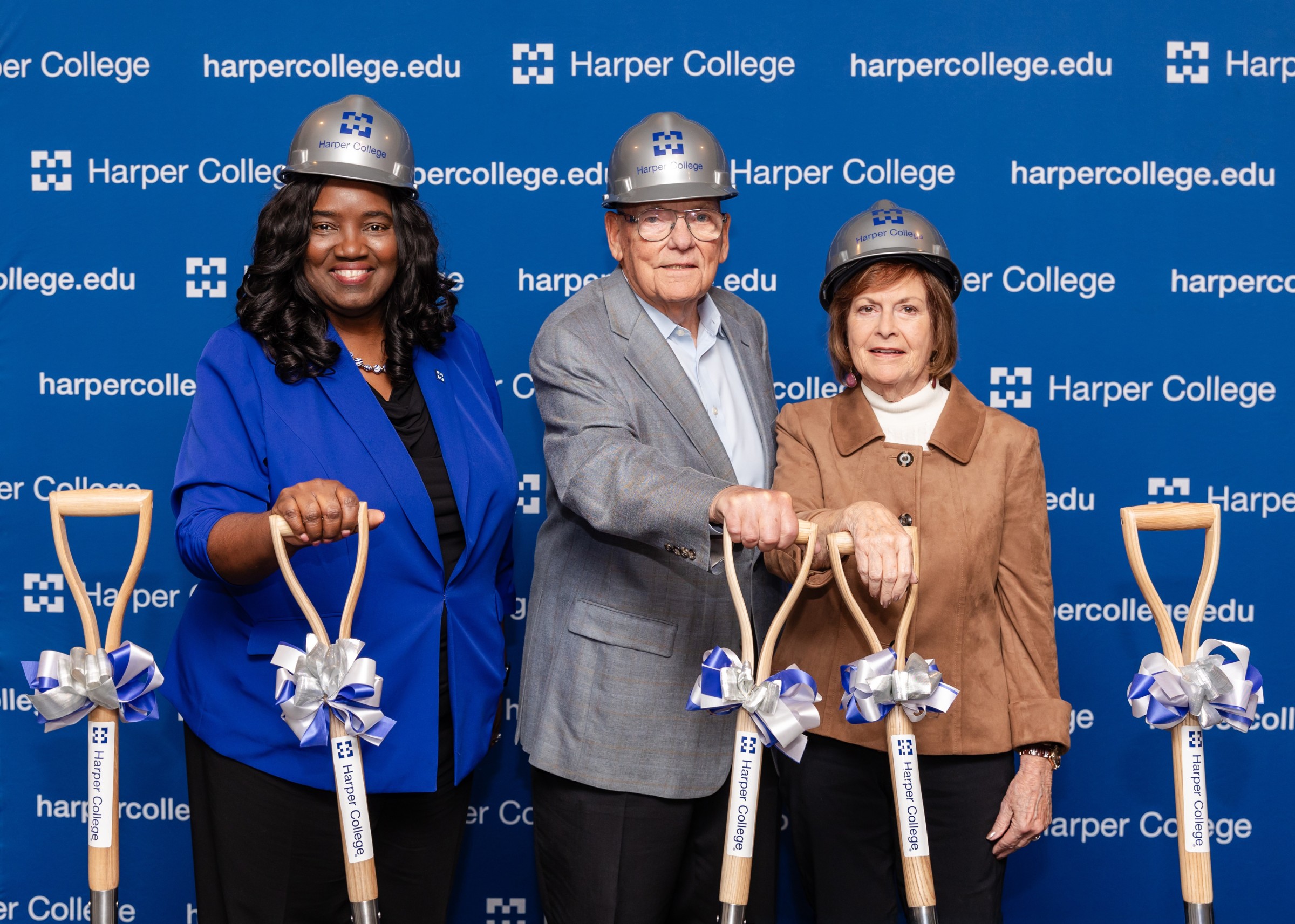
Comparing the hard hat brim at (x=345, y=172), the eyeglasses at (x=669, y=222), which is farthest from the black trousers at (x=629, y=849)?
the hard hat brim at (x=345, y=172)

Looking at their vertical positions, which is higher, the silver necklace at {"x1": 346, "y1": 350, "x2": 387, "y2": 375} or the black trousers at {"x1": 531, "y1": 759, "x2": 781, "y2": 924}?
the silver necklace at {"x1": 346, "y1": 350, "x2": 387, "y2": 375}

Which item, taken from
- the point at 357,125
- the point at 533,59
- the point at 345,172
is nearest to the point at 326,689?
the point at 345,172

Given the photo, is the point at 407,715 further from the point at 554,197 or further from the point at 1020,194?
the point at 1020,194

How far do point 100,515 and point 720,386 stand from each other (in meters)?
1.18

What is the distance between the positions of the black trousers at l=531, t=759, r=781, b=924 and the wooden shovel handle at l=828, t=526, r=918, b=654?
601mm

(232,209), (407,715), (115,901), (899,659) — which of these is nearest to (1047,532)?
(899,659)

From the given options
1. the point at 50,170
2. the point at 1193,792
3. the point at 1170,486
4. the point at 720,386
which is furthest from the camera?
the point at 1170,486

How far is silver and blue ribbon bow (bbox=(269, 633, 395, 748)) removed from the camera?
1.70 metres

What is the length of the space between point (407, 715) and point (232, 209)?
1.63 metres

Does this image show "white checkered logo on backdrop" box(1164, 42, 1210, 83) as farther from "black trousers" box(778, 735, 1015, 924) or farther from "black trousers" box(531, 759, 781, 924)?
"black trousers" box(531, 759, 781, 924)

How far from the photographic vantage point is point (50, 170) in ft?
9.61

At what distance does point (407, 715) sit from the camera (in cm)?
207

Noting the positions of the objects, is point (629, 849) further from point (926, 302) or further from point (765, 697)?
point (926, 302)

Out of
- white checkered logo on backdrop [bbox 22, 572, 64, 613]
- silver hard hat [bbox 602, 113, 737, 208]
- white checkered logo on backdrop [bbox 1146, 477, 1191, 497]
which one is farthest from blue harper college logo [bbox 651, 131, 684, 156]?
white checkered logo on backdrop [bbox 22, 572, 64, 613]
